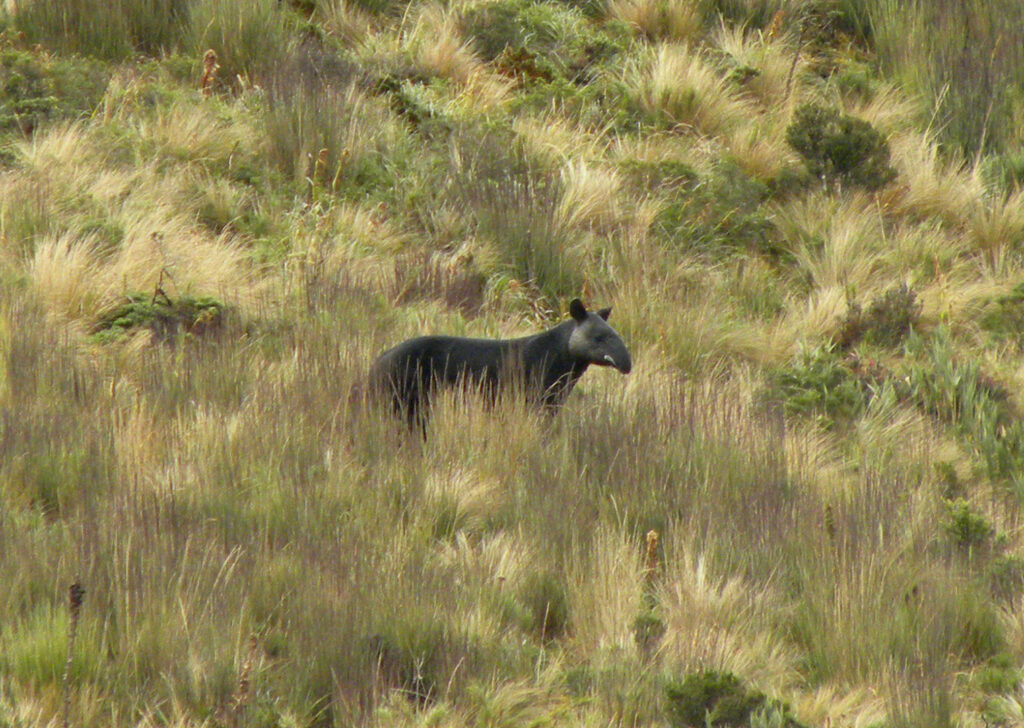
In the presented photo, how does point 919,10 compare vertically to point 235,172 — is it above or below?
above

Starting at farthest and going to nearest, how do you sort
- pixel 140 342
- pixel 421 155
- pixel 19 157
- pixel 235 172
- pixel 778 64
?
pixel 778 64, pixel 421 155, pixel 235 172, pixel 19 157, pixel 140 342

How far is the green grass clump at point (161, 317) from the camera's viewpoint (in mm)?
8062

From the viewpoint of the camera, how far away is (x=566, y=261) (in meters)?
10.0

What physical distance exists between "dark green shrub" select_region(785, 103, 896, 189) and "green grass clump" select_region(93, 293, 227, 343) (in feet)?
16.9

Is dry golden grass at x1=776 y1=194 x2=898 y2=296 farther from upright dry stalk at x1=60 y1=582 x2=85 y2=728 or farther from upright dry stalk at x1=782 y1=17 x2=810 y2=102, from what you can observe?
upright dry stalk at x1=60 y1=582 x2=85 y2=728

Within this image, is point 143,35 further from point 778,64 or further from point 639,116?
point 778,64

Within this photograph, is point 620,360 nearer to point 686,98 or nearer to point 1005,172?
point 686,98

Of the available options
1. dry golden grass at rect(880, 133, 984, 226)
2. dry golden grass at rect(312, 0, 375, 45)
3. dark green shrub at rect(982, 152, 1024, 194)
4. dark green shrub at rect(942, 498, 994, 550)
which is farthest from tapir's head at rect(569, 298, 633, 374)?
dry golden grass at rect(312, 0, 375, 45)

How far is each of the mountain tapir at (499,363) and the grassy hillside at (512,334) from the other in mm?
218

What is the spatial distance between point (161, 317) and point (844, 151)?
5647 mm

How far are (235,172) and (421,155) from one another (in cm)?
146

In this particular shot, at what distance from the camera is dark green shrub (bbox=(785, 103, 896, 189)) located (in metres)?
11.2

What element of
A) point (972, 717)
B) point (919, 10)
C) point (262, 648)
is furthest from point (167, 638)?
point (919, 10)

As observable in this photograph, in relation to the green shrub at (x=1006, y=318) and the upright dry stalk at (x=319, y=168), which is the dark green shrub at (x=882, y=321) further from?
the upright dry stalk at (x=319, y=168)
